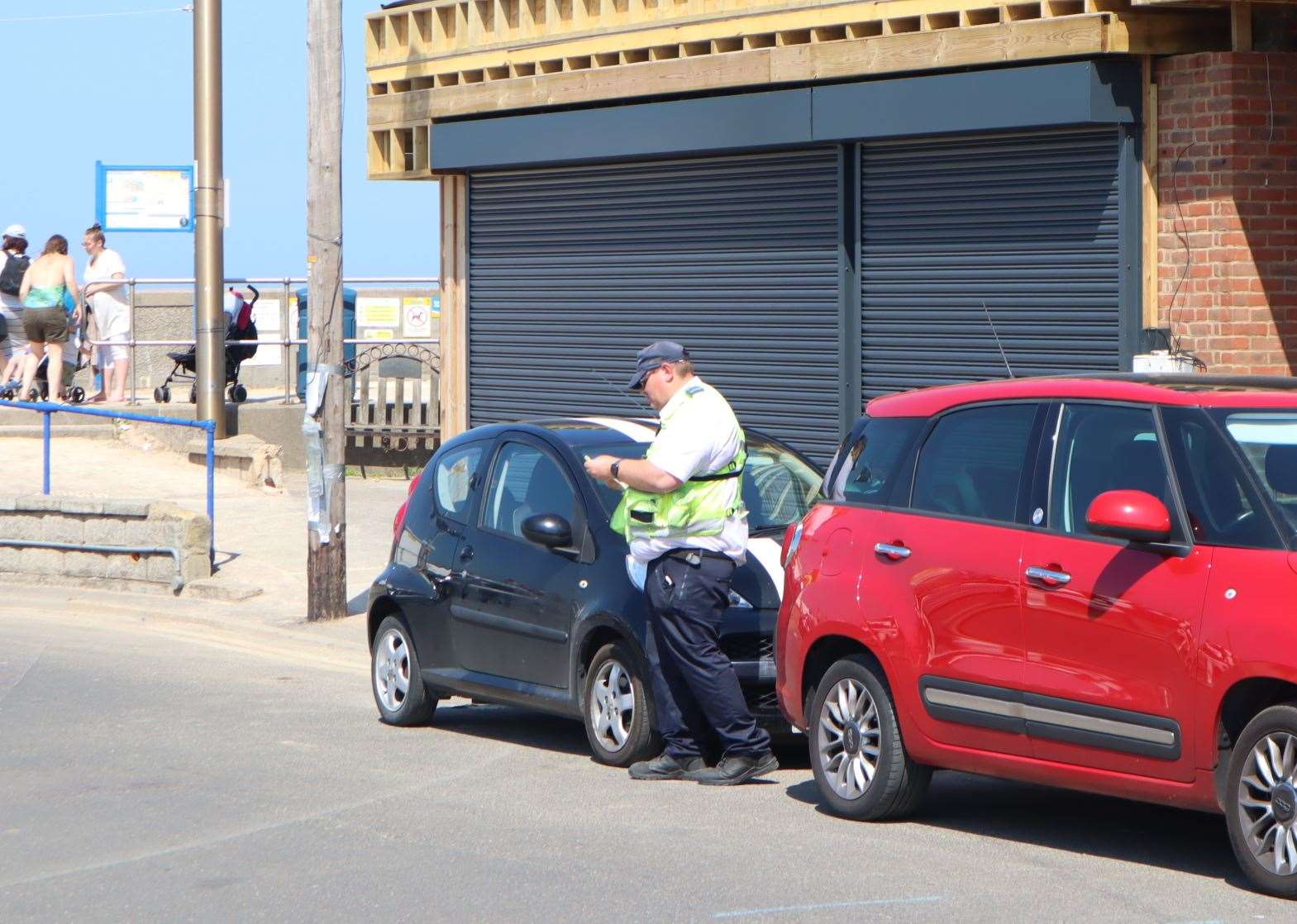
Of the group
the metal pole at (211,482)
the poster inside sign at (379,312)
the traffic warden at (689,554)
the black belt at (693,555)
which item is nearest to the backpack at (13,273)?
the metal pole at (211,482)

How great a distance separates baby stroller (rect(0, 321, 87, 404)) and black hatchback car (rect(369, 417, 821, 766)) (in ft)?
38.9

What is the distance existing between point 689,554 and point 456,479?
2.28m

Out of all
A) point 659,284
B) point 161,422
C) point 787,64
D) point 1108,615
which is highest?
point 787,64

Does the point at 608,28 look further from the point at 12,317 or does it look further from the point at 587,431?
the point at 12,317

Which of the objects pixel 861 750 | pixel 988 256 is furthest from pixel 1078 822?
pixel 988 256

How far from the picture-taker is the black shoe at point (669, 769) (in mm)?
8578

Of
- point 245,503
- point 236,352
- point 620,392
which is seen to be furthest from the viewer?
point 236,352

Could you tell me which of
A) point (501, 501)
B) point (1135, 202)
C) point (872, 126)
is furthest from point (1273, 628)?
point (872, 126)

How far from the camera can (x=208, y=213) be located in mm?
20219

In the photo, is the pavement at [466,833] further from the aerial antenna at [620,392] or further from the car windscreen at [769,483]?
the aerial antenna at [620,392]

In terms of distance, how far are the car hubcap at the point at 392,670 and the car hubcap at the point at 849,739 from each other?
3.17 metres

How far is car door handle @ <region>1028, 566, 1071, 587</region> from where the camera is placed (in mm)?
6746

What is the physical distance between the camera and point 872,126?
14086mm

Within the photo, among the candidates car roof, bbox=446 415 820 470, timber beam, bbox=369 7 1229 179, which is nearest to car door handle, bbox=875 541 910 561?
car roof, bbox=446 415 820 470
